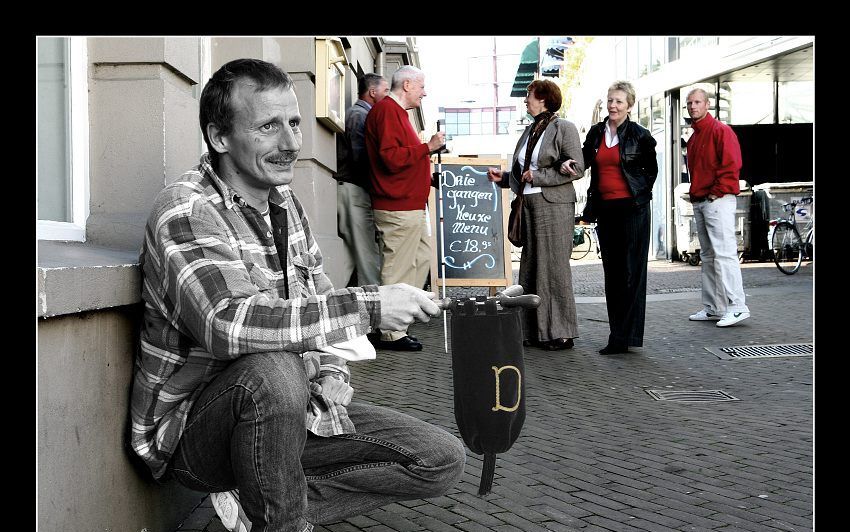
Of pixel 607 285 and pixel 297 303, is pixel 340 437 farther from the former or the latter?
pixel 607 285

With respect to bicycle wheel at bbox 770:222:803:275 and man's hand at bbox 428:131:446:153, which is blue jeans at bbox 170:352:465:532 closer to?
man's hand at bbox 428:131:446:153

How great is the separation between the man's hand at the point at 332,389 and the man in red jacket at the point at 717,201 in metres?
6.25

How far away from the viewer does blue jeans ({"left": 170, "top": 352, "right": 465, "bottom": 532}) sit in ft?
7.52

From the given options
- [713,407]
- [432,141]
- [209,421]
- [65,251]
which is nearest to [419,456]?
[209,421]

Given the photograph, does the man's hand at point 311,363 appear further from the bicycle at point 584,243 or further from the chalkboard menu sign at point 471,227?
the bicycle at point 584,243

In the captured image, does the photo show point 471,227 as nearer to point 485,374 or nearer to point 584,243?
point 485,374

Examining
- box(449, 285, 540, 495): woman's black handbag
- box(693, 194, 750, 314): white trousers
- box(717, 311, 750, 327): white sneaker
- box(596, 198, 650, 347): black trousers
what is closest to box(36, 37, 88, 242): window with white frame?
box(449, 285, 540, 495): woman's black handbag

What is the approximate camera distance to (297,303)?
7.57 ft

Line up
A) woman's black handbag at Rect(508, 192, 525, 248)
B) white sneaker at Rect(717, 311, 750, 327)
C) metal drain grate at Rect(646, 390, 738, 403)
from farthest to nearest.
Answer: white sneaker at Rect(717, 311, 750, 327) < woman's black handbag at Rect(508, 192, 525, 248) < metal drain grate at Rect(646, 390, 738, 403)

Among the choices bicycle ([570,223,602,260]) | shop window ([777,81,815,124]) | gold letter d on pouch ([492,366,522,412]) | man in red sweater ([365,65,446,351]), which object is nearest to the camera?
gold letter d on pouch ([492,366,522,412])

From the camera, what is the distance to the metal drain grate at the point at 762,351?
6.89 meters

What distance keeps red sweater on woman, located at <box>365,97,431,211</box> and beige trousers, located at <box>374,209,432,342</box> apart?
→ 66 mm

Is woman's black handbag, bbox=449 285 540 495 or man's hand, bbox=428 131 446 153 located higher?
man's hand, bbox=428 131 446 153

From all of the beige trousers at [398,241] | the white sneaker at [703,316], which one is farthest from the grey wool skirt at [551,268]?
the white sneaker at [703,316]
